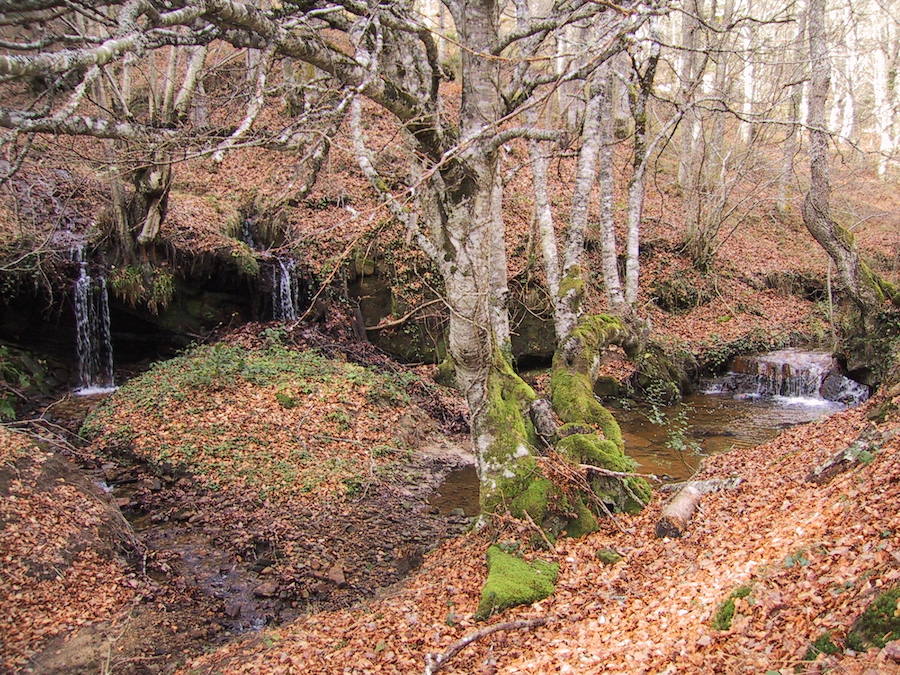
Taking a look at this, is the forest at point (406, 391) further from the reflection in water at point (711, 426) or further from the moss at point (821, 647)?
the reflection in water at point (711, 426)

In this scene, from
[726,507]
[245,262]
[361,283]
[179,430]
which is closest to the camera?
[726,507]

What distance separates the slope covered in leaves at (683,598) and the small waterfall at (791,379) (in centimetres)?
783

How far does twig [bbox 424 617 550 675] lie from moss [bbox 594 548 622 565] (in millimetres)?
990

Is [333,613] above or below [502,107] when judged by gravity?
below

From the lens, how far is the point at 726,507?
5.25 m

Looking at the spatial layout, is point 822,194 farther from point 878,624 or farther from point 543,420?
point 878,624

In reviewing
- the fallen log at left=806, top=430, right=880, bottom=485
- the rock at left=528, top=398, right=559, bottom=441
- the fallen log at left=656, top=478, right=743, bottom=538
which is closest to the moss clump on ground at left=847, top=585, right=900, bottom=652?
the fallen log at left=806, top=430, right=880, bottom=485

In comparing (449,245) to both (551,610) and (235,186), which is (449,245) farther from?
(235,186)

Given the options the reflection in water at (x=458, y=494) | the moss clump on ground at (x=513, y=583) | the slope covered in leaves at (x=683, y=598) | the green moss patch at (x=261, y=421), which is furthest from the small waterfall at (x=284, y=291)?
the moss clump on ground at (x=513, y=583)

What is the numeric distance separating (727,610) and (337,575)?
14.3 ft


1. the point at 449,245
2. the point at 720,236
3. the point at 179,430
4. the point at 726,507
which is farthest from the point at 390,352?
the point at 720,236

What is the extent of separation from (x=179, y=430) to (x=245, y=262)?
4.70 metres

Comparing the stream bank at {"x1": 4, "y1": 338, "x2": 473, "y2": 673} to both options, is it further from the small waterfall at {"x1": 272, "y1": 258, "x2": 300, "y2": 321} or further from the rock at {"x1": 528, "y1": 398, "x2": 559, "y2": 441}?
the small waterfall at {"x1": 272, "y1": 258, "x2": 300, "y2": 321}

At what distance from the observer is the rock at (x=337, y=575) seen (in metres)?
6.10
